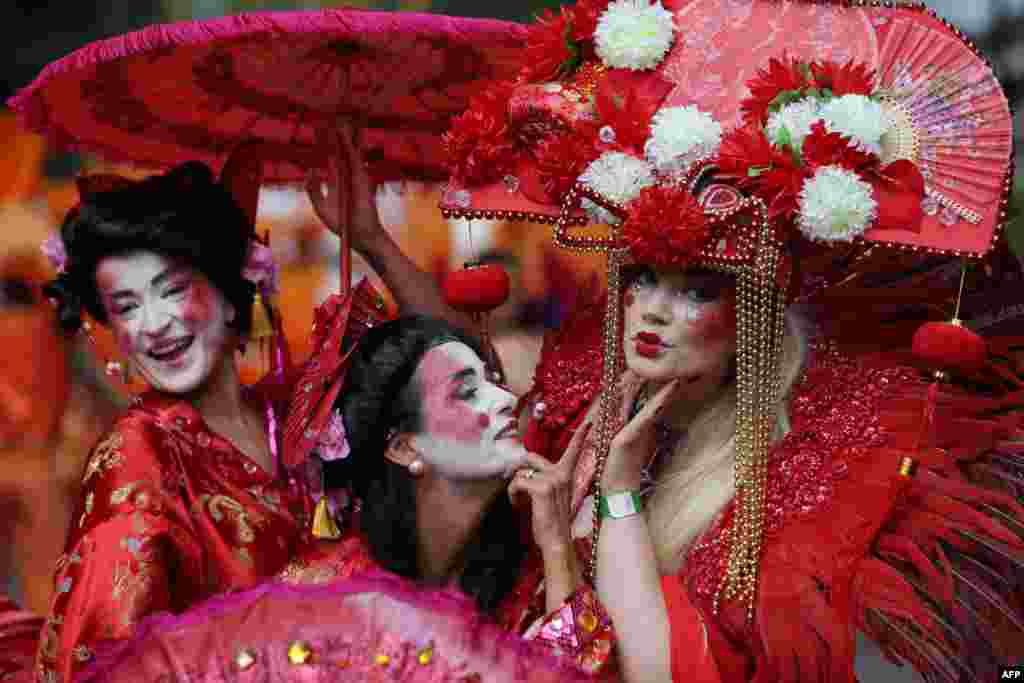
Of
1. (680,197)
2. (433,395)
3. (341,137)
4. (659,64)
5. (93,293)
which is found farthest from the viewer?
(341,137)

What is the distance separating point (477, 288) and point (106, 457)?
86cm

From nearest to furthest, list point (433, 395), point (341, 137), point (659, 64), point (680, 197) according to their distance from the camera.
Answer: point (680, 197), point (659, 64), point (433, 395), point (341, 137)

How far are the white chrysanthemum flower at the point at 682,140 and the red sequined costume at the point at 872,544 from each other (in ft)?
1.68

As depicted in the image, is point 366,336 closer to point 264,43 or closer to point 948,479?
point 264,43

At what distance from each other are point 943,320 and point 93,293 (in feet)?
6.02

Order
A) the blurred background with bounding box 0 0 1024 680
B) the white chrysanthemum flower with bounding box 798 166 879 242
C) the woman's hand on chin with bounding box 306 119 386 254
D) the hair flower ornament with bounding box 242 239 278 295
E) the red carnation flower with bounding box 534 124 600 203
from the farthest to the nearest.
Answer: the blurred background with bounding box 0 0 1024 680, the woman's hand on chin with bounding box 306 119 386 254, the hair flower ornament with bounding box 242 239 278 295, the red carnation flower with bounding box 534 124 600 203, the white chrysanthemum flower with bounding box 798 166 879 242

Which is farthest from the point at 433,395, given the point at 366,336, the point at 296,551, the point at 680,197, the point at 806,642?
the point at 806,642

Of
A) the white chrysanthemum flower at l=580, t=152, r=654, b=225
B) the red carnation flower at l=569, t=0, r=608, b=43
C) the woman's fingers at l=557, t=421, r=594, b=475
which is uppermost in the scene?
the red carnation flower at l=569, t=0, r=608, b=43

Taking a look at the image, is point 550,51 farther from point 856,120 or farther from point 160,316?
point 160,316

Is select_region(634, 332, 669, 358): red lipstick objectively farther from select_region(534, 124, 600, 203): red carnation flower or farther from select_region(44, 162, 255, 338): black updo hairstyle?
select_region(44, 162, 255, 338): black updo hairstyle

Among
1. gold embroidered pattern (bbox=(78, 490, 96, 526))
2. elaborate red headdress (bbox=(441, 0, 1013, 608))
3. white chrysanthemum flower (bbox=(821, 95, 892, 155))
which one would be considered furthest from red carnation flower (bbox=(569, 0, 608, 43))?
gold embroidered pattern (bbox=(78, 490, 96, 526))

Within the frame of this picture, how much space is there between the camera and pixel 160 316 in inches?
115

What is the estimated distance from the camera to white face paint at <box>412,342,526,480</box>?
276 centimetres

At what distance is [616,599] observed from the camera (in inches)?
96.8
